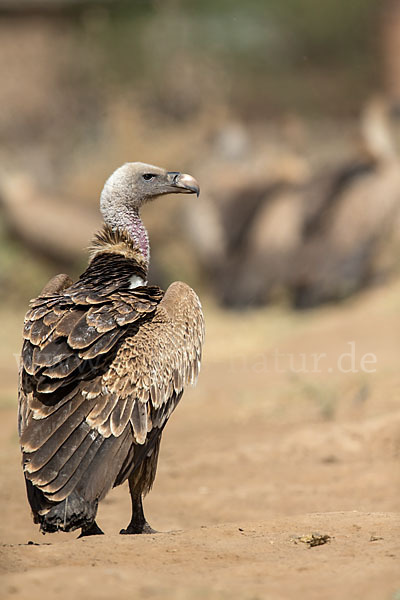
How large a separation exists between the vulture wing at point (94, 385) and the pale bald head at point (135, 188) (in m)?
0.71

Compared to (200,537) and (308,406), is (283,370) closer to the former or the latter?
(308,406)

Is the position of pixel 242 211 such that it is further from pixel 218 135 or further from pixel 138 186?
pixel 138 186

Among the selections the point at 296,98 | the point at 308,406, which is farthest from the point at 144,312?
the point at 296,98

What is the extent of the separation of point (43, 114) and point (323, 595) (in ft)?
55.5

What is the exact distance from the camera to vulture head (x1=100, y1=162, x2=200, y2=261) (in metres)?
4.45

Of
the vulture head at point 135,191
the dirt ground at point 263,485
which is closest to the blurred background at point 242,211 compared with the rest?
the dirt ground at point 263,485

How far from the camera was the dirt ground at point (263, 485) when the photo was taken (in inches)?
102

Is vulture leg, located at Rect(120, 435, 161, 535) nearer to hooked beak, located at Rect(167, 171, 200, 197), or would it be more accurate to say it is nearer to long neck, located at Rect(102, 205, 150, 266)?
long neck, located at Rect(102, 205, 150, 266)

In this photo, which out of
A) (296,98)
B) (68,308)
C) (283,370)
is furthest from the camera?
(296,98)

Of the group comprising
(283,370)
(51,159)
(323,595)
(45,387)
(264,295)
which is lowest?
(323,595)

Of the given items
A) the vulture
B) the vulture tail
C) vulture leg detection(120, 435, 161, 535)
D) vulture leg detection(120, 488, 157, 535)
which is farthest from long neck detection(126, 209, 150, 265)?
the vulture tail

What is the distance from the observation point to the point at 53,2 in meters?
18.3

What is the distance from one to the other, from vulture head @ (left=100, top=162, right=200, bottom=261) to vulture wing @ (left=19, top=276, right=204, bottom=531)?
64 cm

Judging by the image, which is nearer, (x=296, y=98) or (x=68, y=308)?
(x=68, y=308)
